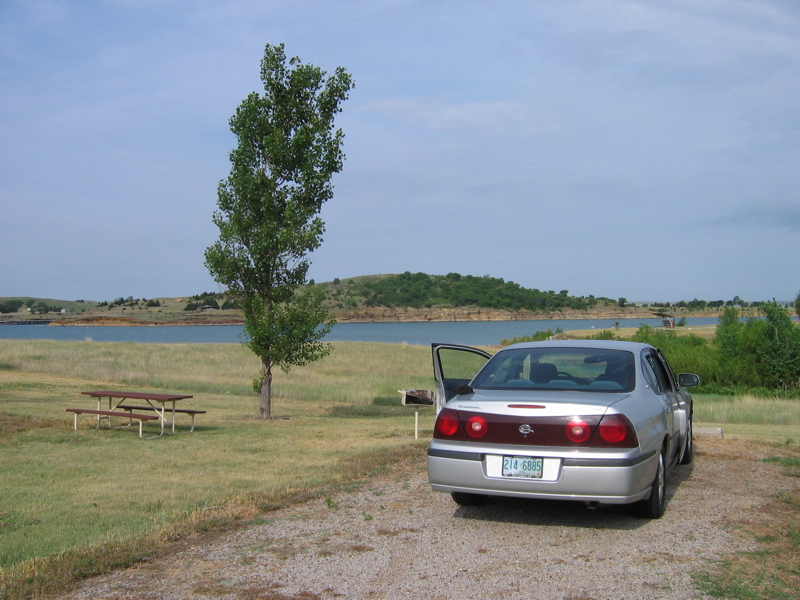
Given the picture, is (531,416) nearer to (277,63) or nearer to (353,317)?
(277,63)

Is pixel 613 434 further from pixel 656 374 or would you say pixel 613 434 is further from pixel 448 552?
pixel 656 374

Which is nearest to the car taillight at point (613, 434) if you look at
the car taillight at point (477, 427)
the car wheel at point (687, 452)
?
the car taillight at point (477, 427)

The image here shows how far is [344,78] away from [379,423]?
340 inches

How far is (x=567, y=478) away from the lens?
224 inches

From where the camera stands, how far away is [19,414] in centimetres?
1680

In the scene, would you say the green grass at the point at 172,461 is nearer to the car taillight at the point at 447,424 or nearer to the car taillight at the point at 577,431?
the car taillight at the point at 577,431

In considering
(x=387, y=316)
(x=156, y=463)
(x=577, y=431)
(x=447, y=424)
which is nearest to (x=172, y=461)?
(x=156, y=463)

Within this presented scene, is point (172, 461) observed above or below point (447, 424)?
below

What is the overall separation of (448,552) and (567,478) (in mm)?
1055

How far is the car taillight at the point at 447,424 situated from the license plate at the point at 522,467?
508mm

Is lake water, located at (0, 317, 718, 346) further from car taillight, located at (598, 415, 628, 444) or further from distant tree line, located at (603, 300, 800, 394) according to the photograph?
car taillight, located at (598, 415, 628, 444)

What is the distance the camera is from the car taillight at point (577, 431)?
5.73m

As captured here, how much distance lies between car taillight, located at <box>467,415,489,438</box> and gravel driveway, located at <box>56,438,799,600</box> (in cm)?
76

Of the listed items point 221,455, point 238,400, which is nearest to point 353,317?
point 238,400
